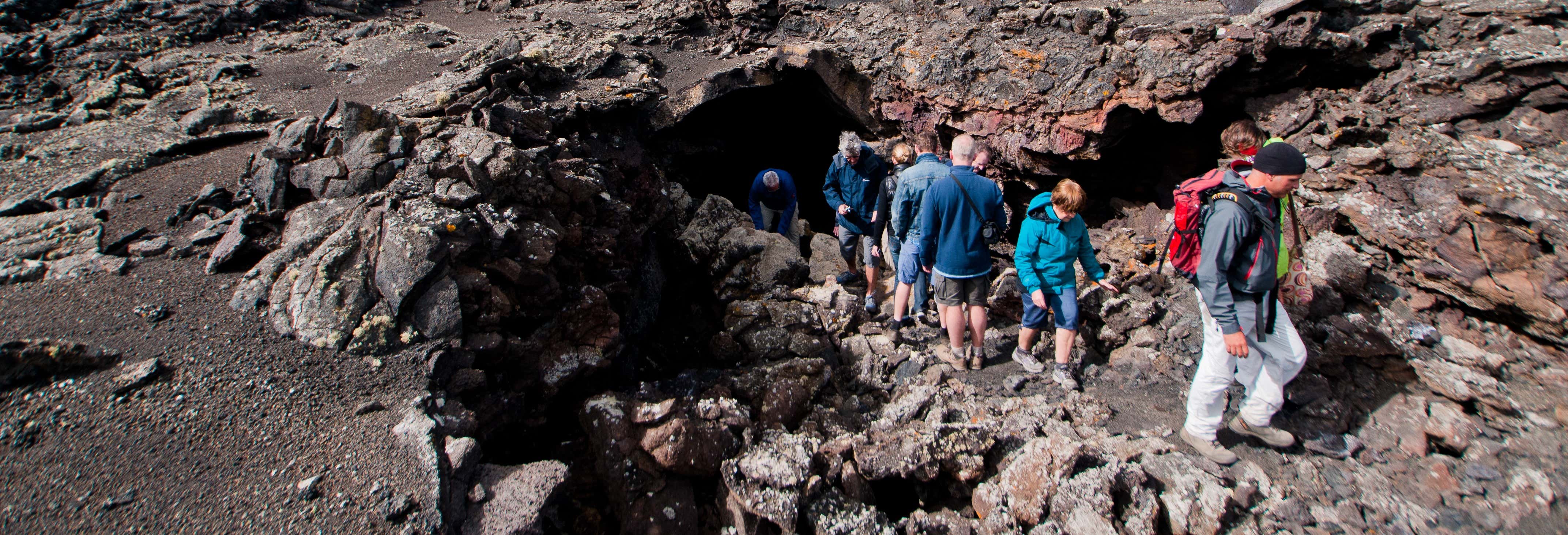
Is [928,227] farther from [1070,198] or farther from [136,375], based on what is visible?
[136,375]

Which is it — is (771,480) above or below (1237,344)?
below

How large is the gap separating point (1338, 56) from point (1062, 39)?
7.03 ft

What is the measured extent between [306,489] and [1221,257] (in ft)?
13.7

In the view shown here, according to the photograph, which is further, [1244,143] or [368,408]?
[1244,143]

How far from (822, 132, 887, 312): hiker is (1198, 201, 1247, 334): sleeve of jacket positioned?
2.51m

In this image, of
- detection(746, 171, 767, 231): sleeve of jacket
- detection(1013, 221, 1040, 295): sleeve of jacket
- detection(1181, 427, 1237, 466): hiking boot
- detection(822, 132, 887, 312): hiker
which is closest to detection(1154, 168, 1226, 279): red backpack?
detection(1013, 221, 1040, 295): sleeve of jacket

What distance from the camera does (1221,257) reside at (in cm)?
304

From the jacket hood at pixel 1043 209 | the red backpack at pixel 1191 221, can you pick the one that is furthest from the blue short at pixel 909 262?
the red backpack at pixel 1191 221

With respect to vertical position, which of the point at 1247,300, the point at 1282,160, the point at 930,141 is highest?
the point at 1282,160

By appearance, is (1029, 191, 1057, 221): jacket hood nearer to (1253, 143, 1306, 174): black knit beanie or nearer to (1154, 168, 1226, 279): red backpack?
(1154, 168, 1226, 279): red backpack

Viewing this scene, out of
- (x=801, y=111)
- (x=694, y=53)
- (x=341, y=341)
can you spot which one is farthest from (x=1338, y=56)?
(x=341, y=341)

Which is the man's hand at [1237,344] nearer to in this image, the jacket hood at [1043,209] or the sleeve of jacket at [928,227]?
the jacket hood at [1043,209]

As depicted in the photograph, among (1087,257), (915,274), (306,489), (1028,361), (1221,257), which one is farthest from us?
(915,274)

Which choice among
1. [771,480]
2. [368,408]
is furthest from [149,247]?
[771,480]
